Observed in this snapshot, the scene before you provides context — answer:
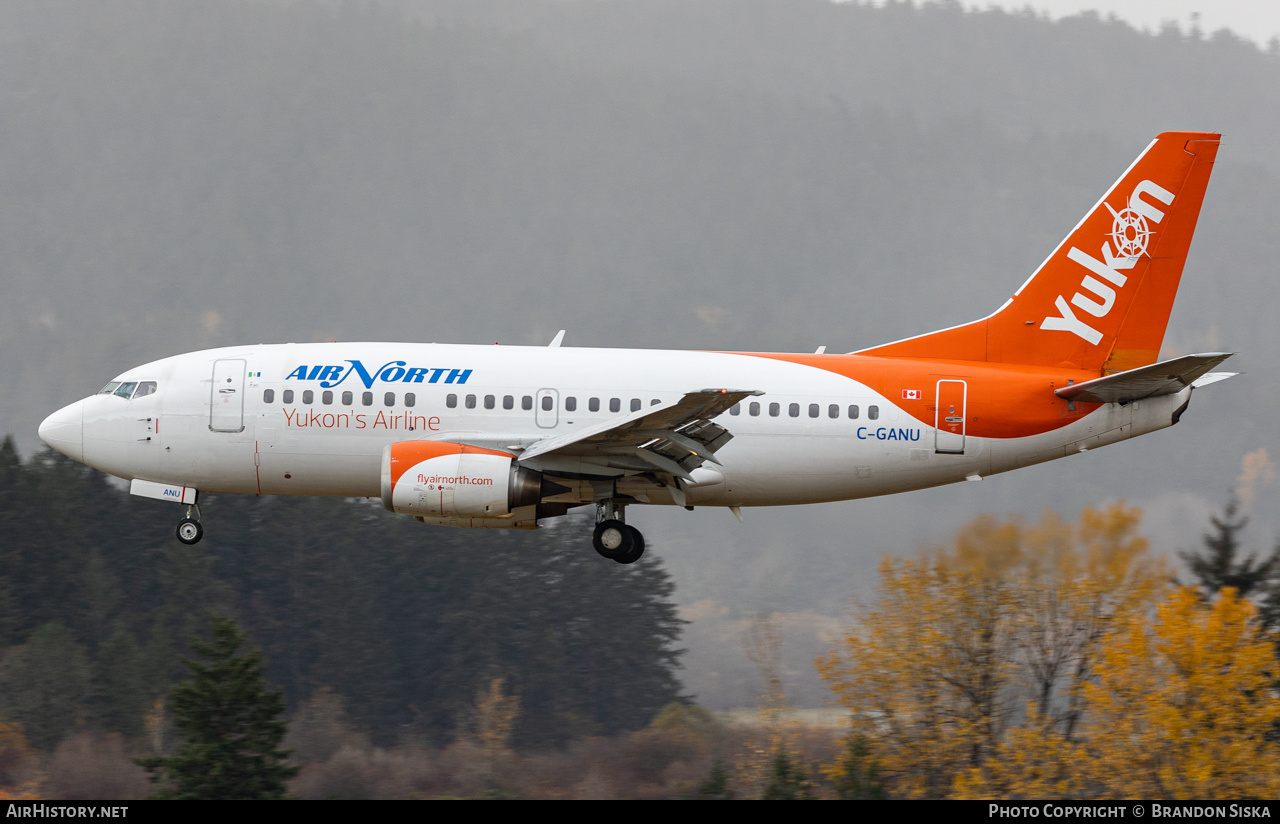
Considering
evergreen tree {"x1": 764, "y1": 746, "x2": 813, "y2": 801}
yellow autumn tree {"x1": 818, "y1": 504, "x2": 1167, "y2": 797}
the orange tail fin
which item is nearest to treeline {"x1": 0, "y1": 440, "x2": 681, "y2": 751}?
evergreen tree {"x1": 764, "y1": 746, "x2": 813, "y2": 801}

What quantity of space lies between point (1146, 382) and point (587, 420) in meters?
11.8

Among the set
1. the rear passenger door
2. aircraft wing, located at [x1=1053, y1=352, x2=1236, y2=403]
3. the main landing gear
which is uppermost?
aircraft wing, located at [x1=1053, y1=352, x2=1236, y2=403]

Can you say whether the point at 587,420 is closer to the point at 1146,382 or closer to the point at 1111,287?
the point at 1146,382

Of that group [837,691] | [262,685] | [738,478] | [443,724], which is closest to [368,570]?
[443,724]

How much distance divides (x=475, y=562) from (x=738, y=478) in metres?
50.9

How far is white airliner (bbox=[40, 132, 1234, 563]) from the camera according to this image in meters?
27.6

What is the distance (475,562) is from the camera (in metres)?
77.1

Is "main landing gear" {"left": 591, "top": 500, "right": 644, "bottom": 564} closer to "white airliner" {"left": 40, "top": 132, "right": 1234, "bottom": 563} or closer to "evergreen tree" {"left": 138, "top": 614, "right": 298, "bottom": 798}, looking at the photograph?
"white airliner" {"left": 40, "top": 132, "right": 1234, "bottom": 563}

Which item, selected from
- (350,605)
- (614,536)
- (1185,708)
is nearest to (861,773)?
(1185,708)

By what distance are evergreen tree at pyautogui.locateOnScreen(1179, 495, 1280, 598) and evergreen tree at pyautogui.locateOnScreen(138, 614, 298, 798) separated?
34836mm

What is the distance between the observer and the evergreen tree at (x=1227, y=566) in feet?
165

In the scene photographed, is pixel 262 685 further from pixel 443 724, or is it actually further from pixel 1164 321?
pixel 1164 321

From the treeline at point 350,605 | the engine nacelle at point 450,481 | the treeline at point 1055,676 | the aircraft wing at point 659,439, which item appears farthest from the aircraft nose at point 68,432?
the treeline at point 350,605

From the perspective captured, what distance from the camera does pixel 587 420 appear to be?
2767cm
